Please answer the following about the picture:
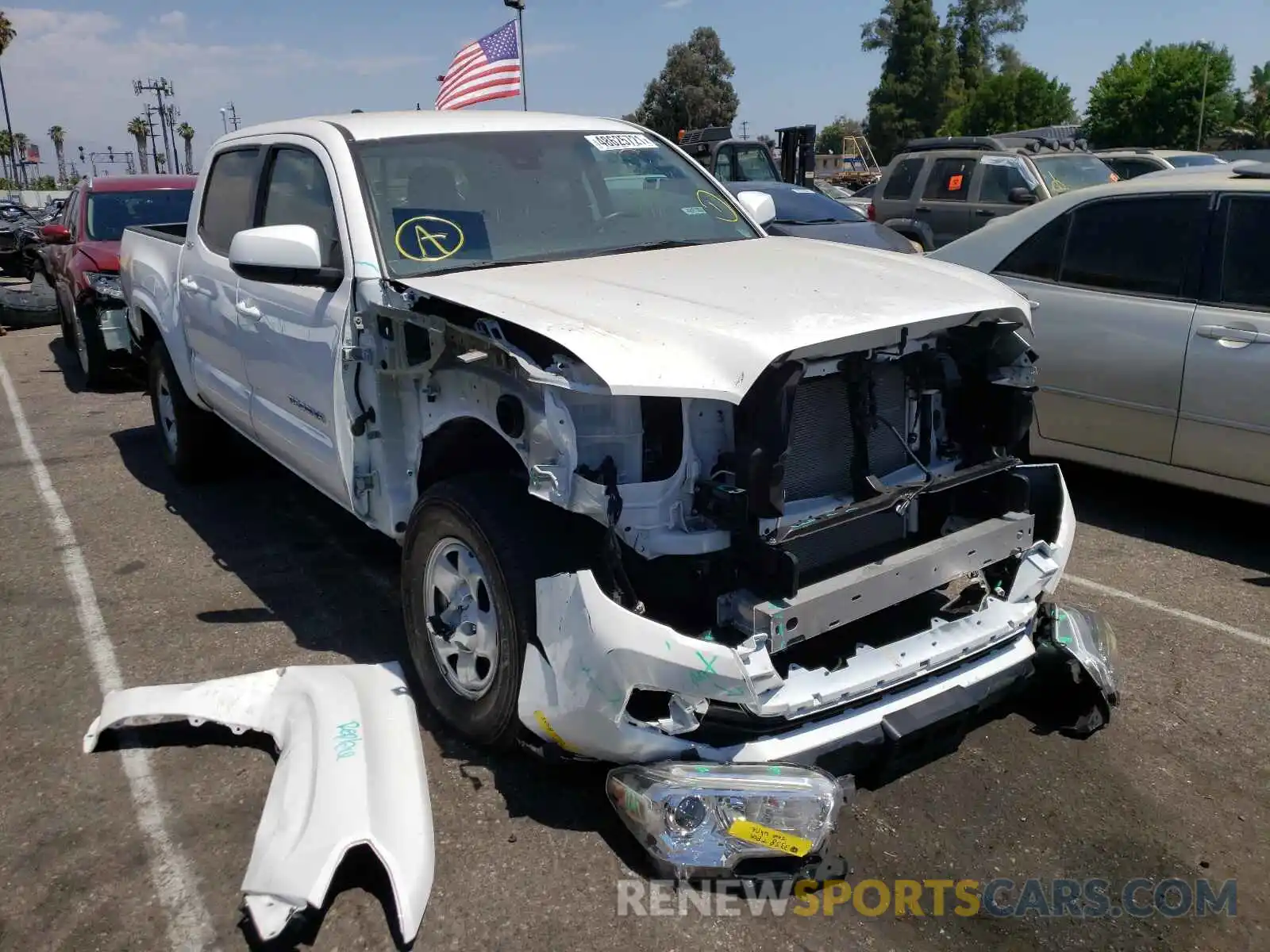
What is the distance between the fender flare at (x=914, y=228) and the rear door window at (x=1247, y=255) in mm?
7518

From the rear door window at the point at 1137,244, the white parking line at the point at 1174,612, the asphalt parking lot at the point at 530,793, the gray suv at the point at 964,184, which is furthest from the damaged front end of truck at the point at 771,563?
the gray suv at the point at 964,184

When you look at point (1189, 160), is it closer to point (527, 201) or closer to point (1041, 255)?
point (1041, 255)

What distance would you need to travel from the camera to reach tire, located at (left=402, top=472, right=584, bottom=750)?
2933 millimetres

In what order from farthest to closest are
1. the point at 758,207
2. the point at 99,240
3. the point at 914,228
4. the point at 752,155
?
the point at 752,155
the point at 914,228
the point at 99,240
the point at 758,207

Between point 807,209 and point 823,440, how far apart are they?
9.48 m

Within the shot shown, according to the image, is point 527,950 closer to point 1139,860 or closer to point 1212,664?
point 1139,860

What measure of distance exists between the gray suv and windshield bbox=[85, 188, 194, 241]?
829cm

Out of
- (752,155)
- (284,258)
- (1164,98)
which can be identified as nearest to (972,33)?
(1164,98)

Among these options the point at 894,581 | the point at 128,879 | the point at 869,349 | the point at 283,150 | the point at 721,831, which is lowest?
the point at 128,879

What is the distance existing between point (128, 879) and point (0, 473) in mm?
5152

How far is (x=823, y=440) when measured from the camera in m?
3.02

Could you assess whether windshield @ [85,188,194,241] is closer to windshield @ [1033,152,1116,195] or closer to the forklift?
the forklift

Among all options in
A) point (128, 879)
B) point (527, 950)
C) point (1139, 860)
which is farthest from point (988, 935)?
point (128, 879)

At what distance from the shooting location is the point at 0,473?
23.0 feet
